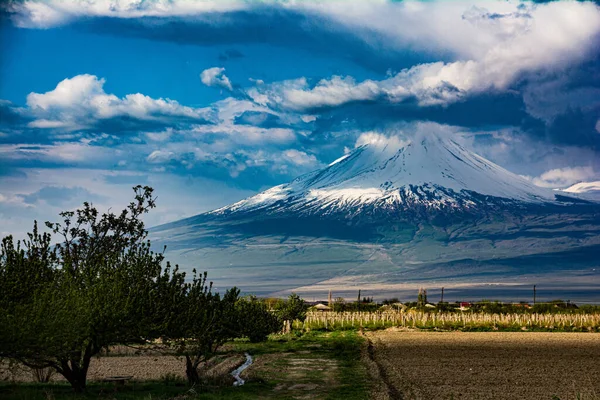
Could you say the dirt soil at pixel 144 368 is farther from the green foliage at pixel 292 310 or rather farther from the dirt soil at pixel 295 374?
the green foliage at pixel 292 310

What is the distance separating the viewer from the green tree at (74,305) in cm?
2395

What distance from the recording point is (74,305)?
2627 cm

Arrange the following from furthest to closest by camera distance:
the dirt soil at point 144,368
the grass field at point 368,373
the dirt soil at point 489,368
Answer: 1. the dirt soil at point 144,368
2. the dirt soil at point 489,368
3. the grass field at point 368,373

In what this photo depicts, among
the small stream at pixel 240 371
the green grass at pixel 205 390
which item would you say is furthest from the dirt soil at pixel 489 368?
the small stream at pixel 240 371

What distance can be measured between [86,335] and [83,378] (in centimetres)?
333

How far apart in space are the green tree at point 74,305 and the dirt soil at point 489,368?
897 centimetres

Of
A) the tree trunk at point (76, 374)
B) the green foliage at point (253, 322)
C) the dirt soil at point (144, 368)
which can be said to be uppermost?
the green foliage at point (253, 322)

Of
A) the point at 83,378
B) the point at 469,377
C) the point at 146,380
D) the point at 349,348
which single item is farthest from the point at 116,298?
the point at 349,348

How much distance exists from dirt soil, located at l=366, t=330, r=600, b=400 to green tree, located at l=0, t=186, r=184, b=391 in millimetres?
8970

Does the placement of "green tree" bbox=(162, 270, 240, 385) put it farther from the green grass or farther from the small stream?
the small stream

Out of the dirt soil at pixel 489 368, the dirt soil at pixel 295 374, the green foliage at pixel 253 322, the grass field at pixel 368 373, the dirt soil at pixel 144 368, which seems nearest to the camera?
the grass field at pixel 368 373

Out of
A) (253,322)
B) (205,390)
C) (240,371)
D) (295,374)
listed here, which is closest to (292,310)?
(253,322)

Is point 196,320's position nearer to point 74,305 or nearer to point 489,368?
point 74,305

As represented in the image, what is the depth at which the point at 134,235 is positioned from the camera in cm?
4803
